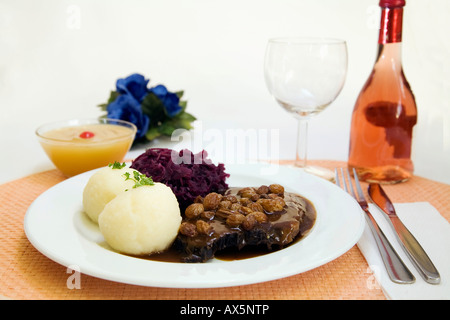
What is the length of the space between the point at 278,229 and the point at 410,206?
91 cm

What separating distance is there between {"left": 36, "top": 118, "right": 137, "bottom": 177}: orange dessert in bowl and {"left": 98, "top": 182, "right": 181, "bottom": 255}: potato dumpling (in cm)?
108

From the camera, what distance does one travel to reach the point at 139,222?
186 cm

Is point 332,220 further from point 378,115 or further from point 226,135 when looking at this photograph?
point 226,135

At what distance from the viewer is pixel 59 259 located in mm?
1668

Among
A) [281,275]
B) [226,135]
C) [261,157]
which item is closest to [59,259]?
[281,275]

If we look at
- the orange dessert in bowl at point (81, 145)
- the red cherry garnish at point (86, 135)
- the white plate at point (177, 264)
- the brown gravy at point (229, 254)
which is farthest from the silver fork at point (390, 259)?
the red cherry garnish at point (86, 135)

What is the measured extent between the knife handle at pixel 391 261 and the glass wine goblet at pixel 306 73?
0.88 m

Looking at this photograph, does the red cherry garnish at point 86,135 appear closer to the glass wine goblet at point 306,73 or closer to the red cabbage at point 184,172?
the red cabbage at point 184,172

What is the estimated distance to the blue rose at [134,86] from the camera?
12.0ft

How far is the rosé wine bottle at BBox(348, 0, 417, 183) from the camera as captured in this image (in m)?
2.83

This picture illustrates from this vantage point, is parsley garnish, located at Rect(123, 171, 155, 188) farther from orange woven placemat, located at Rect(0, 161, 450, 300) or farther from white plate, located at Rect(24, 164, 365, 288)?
orange woven placemat, located at Rect(0, 161, 450, 300)

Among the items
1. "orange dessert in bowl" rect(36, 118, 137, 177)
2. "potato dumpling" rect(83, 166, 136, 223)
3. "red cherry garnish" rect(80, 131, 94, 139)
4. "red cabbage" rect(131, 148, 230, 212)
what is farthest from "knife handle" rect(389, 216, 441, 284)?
"red cherry garnish" rect(80, 131, 94, 139)

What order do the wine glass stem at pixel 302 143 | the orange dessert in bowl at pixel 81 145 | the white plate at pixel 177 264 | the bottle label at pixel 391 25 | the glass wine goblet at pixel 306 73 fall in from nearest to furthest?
the white plate at pixel 177 264, the bottle label at pixel 391 25, the glass wine goblet at pixel 306 73, the orange dessert in bowl at pixel 81 145, the wine glass stem at pixel 302 143

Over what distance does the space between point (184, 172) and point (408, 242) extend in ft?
3.47
